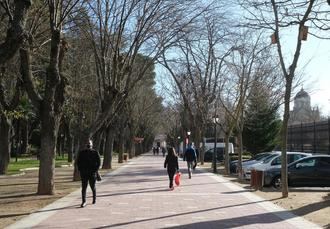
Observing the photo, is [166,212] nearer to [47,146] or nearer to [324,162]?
[47,146]

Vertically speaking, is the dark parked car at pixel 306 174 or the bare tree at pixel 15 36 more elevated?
the bare tree at pixel 15 36

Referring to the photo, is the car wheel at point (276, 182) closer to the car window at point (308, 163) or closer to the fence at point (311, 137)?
the car window at point (308, 163)

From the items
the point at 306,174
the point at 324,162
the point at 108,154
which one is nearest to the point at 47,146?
the point at 306,174

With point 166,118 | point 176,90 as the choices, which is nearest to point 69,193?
point 176,90

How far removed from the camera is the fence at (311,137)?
40.7 meters

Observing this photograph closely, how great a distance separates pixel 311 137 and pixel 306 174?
2171 cm

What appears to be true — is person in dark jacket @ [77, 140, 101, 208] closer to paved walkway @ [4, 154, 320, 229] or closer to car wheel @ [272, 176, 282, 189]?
paved walkway @ [4, 154, 320, 229]

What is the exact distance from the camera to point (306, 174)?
2423 centimetres

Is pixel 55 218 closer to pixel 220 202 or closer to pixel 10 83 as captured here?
pixel 220 202

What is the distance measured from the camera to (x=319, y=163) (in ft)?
80.2

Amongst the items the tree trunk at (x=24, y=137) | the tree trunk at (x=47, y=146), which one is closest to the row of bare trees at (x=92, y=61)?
the tree trunk at (x=47, y=146)

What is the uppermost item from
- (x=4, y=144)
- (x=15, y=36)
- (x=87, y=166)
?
(x=15, y=36)

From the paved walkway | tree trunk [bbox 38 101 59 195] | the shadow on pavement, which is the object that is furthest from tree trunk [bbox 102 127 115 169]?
the shadow on pavement

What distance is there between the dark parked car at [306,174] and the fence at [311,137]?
15249 millimetres
